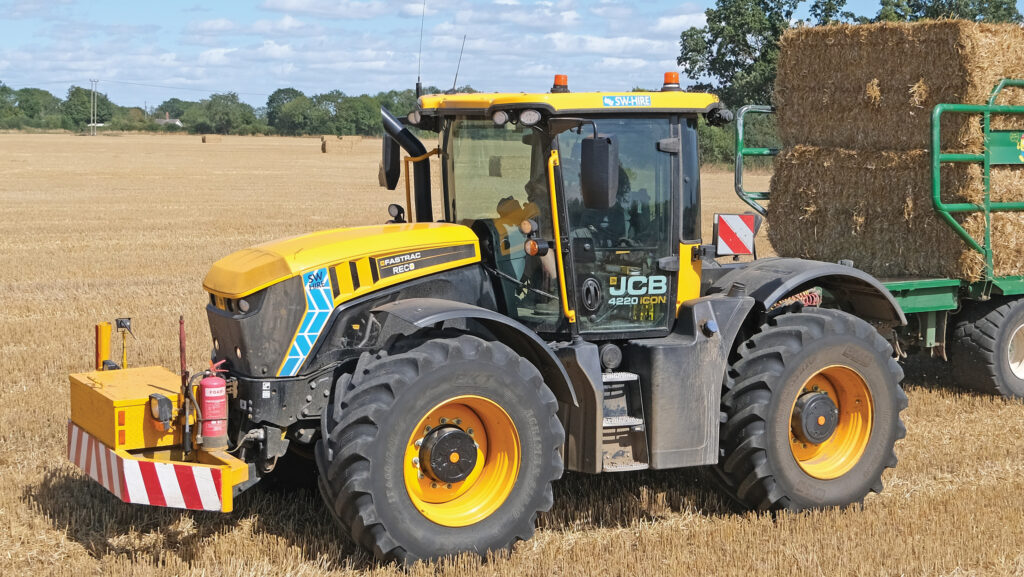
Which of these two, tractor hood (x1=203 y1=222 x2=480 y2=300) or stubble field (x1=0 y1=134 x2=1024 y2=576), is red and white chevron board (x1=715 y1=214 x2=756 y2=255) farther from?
stubble field (x1=0 y1=134 x2=1024 y2=576)

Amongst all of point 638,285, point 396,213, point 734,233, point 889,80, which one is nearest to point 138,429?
point 396,213

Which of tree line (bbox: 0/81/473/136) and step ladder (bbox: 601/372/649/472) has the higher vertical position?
tree line (bbox: 0/81/473/136)

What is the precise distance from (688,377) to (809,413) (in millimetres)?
747

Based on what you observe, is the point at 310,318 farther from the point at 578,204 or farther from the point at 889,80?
the point at 889,80

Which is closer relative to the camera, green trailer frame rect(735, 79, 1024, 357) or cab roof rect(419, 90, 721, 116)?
cab roof rect(419, 90, 721, 116)

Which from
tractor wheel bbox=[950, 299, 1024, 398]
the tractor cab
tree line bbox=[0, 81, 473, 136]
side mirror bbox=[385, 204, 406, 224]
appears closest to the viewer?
the tractor cab

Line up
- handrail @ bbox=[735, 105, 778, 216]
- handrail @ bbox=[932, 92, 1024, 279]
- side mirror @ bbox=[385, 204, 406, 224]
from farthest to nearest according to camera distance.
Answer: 1. handrail @ bbox=[735, 105, 778, 216]
2. handrail @ bbox=[932, 92, 1024, 279]
3. side mirror @ bbox=[385, 204, 406, 224]

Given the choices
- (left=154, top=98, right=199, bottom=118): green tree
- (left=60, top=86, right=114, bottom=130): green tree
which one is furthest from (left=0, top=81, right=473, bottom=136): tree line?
(left=154, top=98, right=199, bottom=118): green tree

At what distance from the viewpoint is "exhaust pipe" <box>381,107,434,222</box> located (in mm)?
6107

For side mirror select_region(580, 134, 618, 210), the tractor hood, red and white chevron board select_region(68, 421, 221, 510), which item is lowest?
red and white chevron board select_region(68, 421, 221, 510)

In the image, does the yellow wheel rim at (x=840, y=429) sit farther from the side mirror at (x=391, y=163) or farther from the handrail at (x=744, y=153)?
the handrail at (x=744, y=153)

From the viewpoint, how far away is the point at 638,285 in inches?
229

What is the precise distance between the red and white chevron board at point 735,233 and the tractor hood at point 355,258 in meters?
1.29

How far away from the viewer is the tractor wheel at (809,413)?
5863 millimetres
